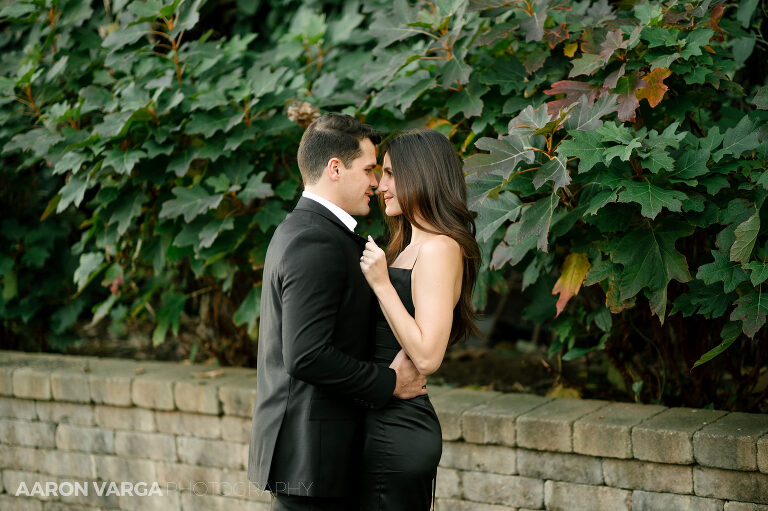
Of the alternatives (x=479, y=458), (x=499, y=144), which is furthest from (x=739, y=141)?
(x=479, y=458)

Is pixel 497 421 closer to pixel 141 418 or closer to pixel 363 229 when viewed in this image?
pixel 363 229

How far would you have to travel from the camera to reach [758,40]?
4.01m

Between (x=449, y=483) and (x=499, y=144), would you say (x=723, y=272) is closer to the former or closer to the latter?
(x=499, y=144)

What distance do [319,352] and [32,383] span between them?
3.10 metres

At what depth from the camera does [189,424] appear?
4.36 m

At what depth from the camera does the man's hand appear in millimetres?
2557

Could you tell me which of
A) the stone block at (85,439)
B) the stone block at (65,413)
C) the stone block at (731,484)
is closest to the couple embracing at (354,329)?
the stone block at (731,484)

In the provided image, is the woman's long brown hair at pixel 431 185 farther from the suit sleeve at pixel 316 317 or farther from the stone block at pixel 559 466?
the stone block at pixel 559 466

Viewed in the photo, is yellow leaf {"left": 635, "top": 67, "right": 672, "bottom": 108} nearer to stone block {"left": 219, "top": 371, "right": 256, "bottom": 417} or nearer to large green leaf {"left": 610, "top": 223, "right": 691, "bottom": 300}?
large green leaf {"left": 610, "top": 223, "right": 691, "bottom": 300}

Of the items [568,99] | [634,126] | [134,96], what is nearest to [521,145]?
[568,99]

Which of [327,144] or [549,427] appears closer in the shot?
[327,144]

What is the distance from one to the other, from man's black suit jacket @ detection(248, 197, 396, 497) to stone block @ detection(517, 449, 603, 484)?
4.06 feet

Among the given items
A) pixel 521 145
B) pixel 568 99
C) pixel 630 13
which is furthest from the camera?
pixel 630 13

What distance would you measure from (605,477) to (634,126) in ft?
4.68
